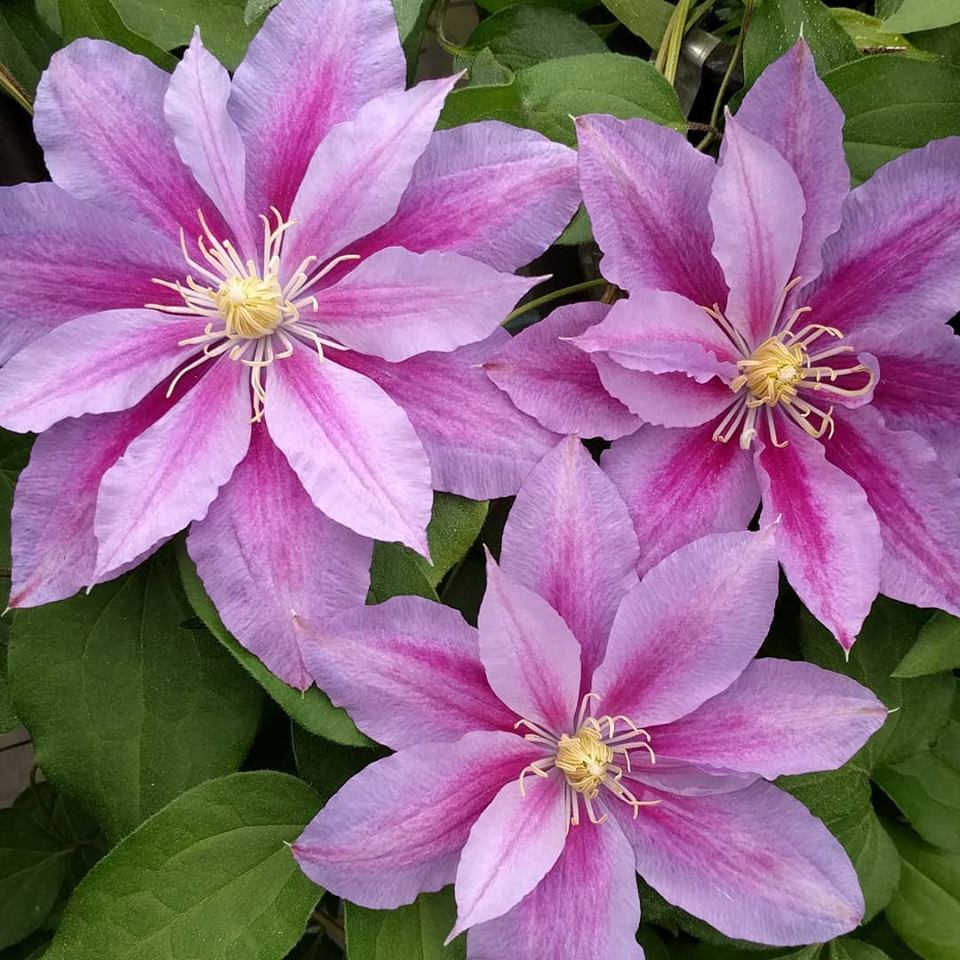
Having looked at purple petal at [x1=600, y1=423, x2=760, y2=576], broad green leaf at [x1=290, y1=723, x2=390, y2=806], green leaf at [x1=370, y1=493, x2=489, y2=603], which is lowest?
broad green leaf at [x1=290, y1=723, x2=390, y2=806]

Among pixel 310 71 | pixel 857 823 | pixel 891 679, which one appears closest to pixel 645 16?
pixel 310 71

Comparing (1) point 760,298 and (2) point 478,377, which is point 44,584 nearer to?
(2) point 478,377

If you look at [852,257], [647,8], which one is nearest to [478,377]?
[852,257]

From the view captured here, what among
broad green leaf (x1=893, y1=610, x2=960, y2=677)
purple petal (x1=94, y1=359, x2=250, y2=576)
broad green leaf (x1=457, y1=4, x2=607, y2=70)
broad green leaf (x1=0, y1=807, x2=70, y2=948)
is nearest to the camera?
purple petal (x1=94, y1=359, x2=250, y2=576)

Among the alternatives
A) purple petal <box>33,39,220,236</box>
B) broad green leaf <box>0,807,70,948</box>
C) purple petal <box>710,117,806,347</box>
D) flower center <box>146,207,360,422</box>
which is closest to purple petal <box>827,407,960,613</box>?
purple petal <box>710,117,806,347</box>

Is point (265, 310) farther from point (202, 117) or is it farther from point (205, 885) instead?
point (205, 885)

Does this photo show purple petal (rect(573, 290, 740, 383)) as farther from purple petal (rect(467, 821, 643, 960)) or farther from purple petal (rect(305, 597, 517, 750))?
purple petal (rect(467, 821, 643, 960))
